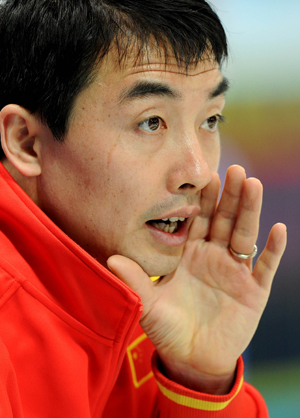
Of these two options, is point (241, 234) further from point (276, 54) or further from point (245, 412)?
point (276, 54)

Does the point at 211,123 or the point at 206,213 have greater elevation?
the point at 211,123

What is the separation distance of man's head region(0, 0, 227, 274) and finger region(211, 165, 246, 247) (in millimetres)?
152

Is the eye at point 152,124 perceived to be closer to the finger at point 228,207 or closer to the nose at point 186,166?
the nose at point 186,166

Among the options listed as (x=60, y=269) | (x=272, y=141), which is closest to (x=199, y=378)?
(x=60, y=269)

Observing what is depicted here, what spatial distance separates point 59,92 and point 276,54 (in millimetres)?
1198

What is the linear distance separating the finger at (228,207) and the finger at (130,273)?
9.6 inches

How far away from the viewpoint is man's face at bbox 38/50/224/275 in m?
0.89

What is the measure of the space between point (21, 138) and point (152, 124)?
0.95 ft

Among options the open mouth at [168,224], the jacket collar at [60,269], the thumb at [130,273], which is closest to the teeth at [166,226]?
the open mouth at [168,224]

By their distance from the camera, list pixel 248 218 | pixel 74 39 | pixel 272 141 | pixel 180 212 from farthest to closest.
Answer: pixel 272 141
pixel 248 218
pixel 180 212
pixel 74 39

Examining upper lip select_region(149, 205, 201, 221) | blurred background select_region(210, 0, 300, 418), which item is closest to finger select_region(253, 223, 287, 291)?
upper lip select_region(149, 205, 201, 221)

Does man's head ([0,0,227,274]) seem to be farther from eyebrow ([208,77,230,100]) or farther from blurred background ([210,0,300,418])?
blurred background ([210,0,300,418])

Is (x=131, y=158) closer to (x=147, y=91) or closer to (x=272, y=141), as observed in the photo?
(x=147, y=91)

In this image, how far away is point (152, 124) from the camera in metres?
0.92
